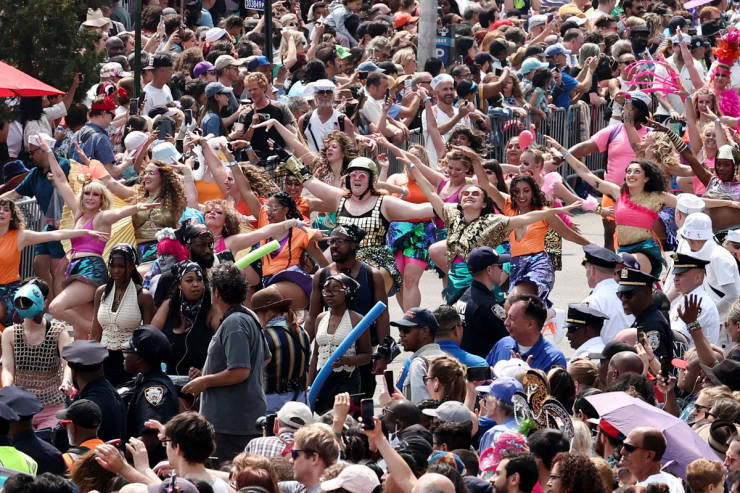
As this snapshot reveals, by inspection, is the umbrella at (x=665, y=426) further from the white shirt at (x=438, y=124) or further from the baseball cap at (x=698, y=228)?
the white shirt at (x=438, y=124)

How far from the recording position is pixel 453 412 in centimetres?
771

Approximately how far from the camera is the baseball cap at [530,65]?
18.6 m

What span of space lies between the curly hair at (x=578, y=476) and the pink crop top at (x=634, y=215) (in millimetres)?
5921

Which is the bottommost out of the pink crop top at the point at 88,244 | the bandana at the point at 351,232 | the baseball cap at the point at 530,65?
the baseball cap at the point at 530,65

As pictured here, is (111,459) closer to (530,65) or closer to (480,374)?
(480,374)

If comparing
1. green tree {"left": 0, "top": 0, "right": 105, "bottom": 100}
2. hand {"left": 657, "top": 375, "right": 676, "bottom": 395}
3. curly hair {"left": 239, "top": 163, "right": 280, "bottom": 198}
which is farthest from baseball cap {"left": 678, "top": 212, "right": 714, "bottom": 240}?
green tree {"left": 0, "top": 0, "right": 105, "bottom": 100}

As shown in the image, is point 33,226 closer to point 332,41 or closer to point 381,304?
point 381,304

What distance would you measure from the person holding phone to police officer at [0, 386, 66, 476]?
2.25m

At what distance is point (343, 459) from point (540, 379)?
48.5 inches

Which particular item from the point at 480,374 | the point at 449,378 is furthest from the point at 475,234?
the point at 449,378

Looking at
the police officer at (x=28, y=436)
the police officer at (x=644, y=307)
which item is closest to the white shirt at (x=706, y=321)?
the police officer at (x=644, y=307)

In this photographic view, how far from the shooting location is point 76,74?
14.8m

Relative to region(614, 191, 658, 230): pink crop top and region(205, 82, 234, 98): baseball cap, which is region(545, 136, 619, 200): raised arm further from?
region(205, 82, 234, 98): baseball cap

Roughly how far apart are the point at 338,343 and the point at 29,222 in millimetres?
4442
